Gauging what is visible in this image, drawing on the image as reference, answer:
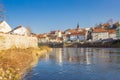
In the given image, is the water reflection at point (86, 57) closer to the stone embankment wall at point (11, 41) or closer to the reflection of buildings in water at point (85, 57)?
the reflection of buildings in water at point (85, 57)

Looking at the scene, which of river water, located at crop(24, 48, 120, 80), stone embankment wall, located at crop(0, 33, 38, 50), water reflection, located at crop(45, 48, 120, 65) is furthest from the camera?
water reflection, located at crop(45, 48, 120, 65)

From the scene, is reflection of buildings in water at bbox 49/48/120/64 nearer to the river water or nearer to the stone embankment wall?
the river water

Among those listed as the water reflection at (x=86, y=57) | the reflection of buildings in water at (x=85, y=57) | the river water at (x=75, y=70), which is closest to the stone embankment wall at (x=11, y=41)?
the river water at (x=75, y=70)

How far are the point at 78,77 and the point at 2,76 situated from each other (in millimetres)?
10004

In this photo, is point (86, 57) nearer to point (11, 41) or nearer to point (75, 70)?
point (11, 41)

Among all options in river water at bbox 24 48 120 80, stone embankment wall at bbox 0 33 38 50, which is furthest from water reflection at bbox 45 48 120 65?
stone embankment wall at bbox 0 33 38 50

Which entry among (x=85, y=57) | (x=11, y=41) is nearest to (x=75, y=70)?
(x=11, y=41)

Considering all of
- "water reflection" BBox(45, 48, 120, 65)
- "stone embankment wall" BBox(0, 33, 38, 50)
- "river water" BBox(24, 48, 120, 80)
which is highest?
"stone embankment wall" BBox(0, 33, 38, 50)

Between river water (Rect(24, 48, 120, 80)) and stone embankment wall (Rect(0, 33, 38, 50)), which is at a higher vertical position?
stone embankment wall (Rect(0, 33, 38, 50))

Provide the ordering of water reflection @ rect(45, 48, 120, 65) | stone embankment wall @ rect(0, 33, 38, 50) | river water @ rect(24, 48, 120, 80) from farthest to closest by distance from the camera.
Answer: water reflection @ rect(45, 48, 120, 65)
stone embankment wall @ rect(0, 33, 38, 50)
river water @ rect(24, 48, 120, 80)

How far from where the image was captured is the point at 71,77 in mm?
32188

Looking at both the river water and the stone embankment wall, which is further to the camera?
the stone embankment wall

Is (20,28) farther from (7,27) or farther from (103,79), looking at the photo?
(103,79)

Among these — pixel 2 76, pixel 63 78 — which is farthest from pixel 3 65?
pixel 63 78
